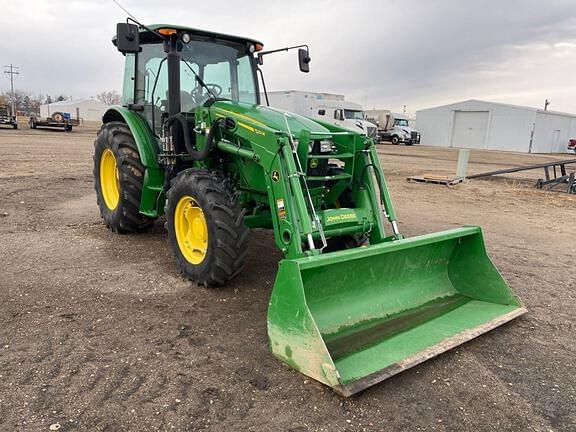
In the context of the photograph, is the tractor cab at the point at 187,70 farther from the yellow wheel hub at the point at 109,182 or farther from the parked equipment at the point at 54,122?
the parked equipment at the point at 54,122

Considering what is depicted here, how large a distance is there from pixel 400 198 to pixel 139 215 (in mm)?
6153

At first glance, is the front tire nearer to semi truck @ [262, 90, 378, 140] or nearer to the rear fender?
the rear fender

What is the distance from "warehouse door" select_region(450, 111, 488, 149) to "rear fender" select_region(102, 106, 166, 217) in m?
39.6

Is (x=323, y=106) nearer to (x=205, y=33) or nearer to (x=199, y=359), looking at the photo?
(x=205, y=33)

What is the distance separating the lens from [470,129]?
41.2 m

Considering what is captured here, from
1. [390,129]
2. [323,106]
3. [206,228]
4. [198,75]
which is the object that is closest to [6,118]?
[323,106]

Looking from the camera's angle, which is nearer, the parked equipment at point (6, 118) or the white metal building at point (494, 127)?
the parked equipment at point (6, 118)

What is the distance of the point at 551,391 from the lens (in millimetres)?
3021

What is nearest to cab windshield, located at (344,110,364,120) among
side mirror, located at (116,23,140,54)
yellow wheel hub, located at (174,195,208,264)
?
yellow wheel hub, located at (174,195,208,264)

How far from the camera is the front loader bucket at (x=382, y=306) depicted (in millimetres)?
2912

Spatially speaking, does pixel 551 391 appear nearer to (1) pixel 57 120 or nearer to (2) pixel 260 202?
(2) pixel 260 202

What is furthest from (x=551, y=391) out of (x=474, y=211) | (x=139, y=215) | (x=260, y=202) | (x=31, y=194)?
(x=31, y=194)

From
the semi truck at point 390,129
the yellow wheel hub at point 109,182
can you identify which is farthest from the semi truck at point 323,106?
the yellow wheel hub at point 109,182

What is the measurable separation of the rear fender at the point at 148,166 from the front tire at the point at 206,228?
36.7 inches
